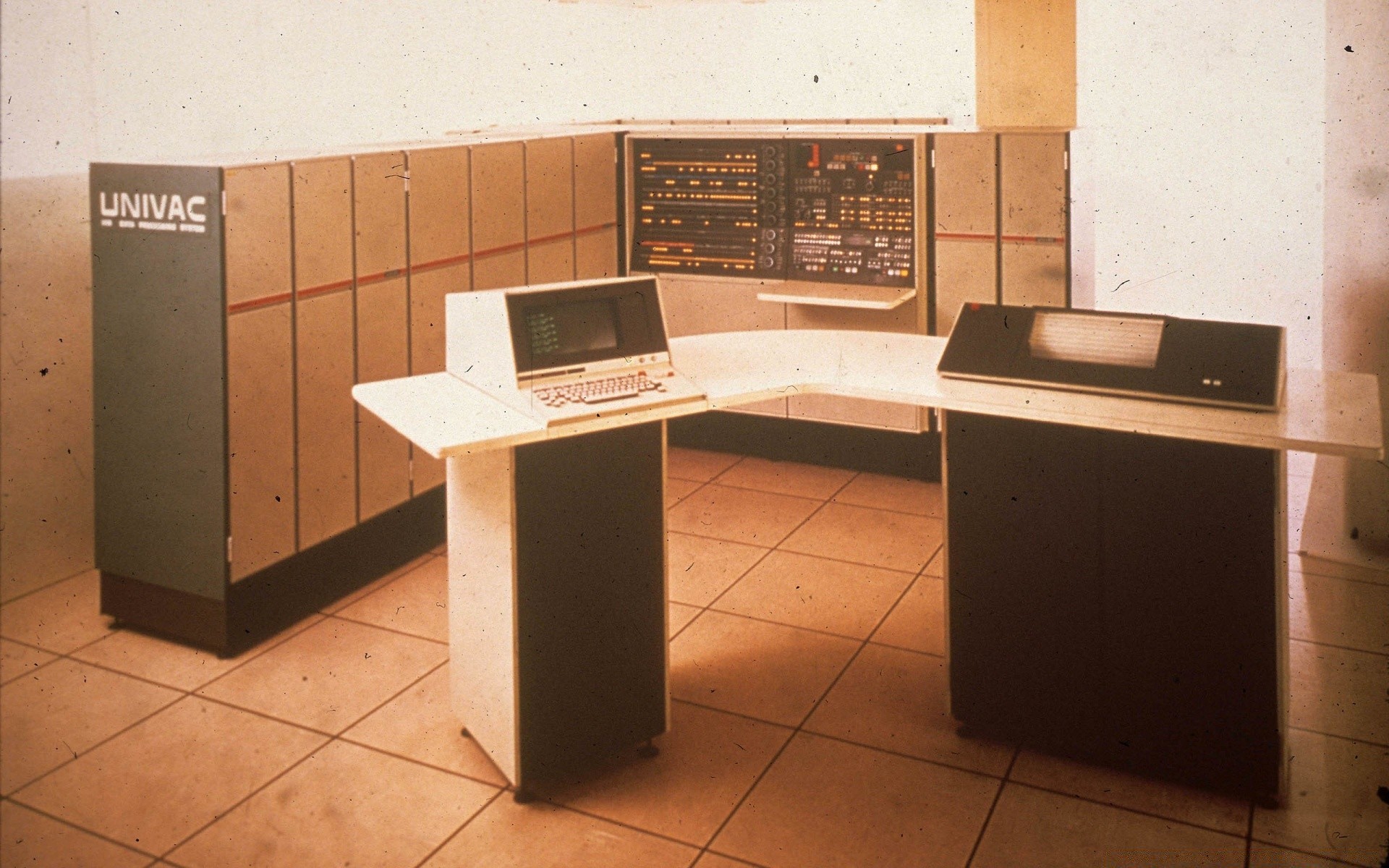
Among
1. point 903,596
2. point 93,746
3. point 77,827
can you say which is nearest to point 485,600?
point 77,827

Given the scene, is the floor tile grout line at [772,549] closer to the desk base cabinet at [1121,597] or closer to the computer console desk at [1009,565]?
the computer console desk at [1009,565]

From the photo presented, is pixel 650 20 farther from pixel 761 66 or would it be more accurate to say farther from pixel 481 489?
pixel 481 489

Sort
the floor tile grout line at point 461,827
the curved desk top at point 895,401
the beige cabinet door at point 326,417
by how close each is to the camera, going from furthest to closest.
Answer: the beige cabinet door at point 326,417 → the floor tile grout line at point 461,827 → the curved desk top at point 895,401

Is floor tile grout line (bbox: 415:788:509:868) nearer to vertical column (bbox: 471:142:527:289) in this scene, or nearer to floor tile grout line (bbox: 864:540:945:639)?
floor tile grout line (bbox: 864:540:945:639)

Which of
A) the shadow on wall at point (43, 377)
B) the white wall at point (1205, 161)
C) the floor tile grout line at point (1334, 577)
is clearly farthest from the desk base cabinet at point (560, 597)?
the white wall at point (1205, 161)

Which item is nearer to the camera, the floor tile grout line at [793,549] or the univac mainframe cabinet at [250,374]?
the univac mainframe cabinet at [250,374]

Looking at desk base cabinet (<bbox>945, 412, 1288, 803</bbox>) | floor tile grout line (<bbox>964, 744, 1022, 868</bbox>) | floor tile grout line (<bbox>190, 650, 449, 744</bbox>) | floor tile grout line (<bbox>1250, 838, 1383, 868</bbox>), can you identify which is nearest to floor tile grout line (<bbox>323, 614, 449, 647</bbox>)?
floor tile grout line (<bbox>190, 650, 449, 744</bbox>)

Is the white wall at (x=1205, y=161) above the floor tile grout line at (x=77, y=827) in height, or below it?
above

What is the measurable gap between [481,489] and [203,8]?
232 centimetres

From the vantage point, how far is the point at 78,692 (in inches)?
120

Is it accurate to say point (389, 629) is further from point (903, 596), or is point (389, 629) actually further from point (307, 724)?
point (903, 596)

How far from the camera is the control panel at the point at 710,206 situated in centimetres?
477

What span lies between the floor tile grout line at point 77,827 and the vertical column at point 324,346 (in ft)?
3.73

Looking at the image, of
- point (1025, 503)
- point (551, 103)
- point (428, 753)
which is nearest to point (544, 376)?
point (428, 753)
